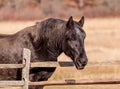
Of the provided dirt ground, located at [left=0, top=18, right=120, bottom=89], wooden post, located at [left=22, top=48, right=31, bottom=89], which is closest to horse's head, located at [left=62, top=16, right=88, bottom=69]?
wooden post, located at [left=22, top=48, right=31, bottom=89]

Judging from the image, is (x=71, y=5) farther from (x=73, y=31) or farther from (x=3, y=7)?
(x=73, y=31)

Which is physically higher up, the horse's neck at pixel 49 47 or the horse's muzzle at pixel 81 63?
the horse's neck at pixel 49 47

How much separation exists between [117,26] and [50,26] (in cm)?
2365

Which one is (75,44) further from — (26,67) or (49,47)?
(26,67)

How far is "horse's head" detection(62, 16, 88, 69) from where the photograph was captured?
8031 millimetres

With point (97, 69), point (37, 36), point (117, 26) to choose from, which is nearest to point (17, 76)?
point (37, 36)

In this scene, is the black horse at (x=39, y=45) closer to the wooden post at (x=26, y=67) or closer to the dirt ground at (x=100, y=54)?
the wooden post at (x=26, y=67)

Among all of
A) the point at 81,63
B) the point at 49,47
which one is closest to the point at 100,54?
the point at 49,47

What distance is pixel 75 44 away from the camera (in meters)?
8.21

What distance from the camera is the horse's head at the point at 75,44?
803cm

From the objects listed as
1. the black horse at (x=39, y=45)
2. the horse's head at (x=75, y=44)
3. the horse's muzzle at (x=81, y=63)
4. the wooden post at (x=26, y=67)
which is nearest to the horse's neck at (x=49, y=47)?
the black horse at (x=39, y=45)

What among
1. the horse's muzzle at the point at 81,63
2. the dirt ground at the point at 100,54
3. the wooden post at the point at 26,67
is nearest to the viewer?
the horse's muzzle at the point at 81,63

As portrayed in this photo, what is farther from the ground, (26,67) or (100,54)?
(100,54)

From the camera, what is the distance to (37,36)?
8.76 meters
